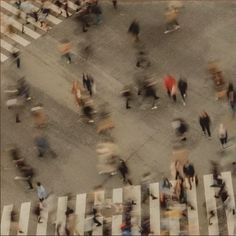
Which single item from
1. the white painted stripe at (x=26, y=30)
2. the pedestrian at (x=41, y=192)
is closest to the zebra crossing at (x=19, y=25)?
the white painted stripe at (x=26, y=30)

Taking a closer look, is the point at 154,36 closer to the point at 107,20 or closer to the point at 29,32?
the point at 107,20

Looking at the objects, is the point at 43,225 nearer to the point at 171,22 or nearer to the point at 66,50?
the point at 66,50

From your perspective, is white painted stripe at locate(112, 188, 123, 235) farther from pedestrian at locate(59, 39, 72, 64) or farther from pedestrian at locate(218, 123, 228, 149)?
pedestrian at locate(59, 39, 72, 64)

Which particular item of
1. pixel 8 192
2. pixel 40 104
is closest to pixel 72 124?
pixel 40 104

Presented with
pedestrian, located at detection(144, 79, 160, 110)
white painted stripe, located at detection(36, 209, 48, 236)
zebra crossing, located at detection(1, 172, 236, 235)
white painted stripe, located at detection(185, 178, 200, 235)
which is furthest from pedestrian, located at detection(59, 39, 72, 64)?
white painted stripe, located at detection(185, 178, 200, 235)

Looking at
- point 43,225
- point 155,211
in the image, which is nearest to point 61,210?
point 43,225

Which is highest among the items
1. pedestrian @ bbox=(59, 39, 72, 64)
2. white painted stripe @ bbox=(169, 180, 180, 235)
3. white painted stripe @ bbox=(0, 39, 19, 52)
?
white painted stripe @ bbox=(0, 39, 19, 52)
